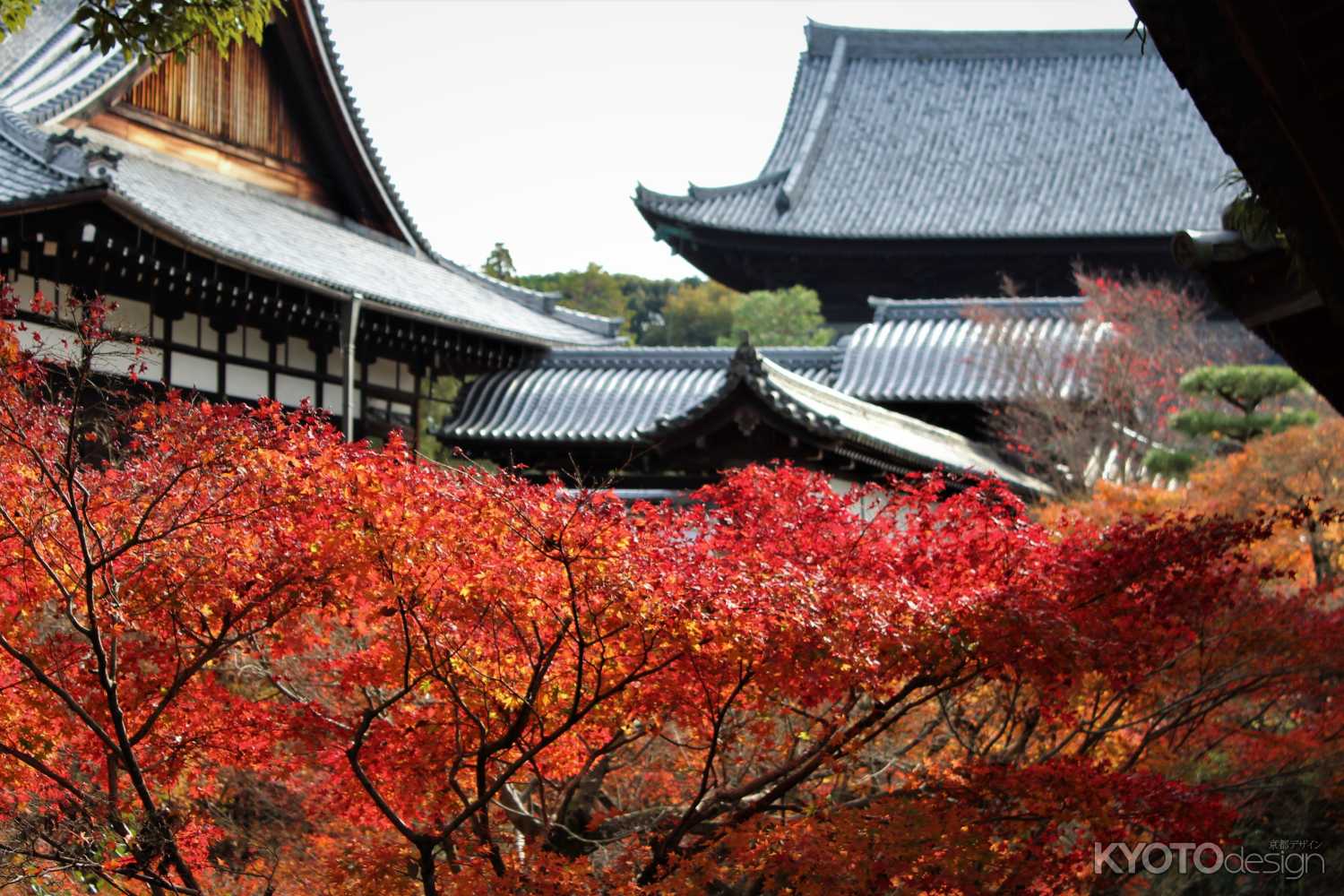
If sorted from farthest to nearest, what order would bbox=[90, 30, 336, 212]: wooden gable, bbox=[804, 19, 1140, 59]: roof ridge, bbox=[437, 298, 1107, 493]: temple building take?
1. bbox=[804, 19, 1140, 59]: roof ridge
2. bbox=[90, 30, 336, 212]: wooden gable
3. bbox=[437, 298, 1107, 493]: temple building

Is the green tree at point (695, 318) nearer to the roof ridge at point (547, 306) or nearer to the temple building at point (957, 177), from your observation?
the temple building at point (957, 177)

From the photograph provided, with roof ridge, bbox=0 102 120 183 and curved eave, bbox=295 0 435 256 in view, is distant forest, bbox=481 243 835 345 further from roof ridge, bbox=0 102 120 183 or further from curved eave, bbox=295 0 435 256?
roof ridge, bbox=0 102 120 183

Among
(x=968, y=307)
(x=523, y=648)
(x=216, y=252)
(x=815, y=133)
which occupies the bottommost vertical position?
(x=523, y=648)

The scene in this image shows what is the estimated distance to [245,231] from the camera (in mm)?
16172

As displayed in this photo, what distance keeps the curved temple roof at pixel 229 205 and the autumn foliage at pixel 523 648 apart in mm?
4970

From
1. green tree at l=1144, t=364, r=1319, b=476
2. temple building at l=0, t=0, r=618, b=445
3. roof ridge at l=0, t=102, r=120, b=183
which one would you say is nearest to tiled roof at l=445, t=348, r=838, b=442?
temple building at l=0, t=0, r=618, b=445

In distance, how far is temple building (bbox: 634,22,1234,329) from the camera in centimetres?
2920

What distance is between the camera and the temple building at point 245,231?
42.5 feet

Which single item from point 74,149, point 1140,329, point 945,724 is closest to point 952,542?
point 945,724

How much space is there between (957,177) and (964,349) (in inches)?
388

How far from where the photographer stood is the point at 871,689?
7.44 m

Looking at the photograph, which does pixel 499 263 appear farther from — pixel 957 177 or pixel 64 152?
pixel 64 152

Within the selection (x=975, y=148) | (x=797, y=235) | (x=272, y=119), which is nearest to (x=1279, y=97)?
(x=272, y=119)

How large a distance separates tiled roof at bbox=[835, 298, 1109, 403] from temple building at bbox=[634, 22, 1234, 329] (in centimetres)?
562
